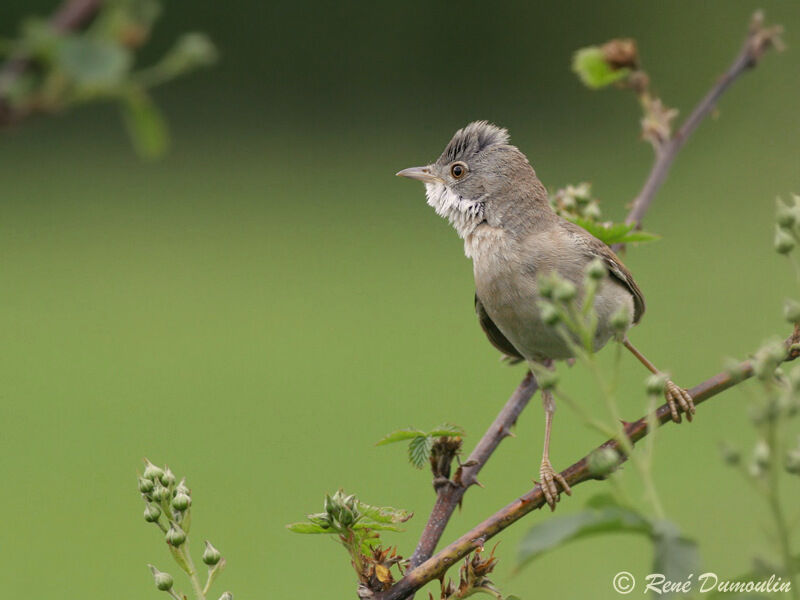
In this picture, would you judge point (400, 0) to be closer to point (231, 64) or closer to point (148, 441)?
point (231, 64)

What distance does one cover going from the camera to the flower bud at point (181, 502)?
131cm

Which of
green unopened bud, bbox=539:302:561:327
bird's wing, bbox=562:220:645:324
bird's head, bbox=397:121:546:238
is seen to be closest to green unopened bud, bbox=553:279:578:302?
green unopened bud, bbox=539:302:561:327

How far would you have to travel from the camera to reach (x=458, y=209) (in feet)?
10.8

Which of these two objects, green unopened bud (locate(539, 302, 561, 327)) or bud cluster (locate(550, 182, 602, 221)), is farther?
bud cluster (locate(550, 182, 602, 221))

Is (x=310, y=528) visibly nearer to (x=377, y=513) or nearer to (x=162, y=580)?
(x=377, y=513)

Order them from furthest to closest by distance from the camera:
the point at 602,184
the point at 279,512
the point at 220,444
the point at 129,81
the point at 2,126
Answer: the point at 602,184 → the point at 220,444 → the point at 279,512 → the point at 129,81 → the point at 2,126

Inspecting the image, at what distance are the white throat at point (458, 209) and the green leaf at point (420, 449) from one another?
1.66m

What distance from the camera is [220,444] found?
8992mm

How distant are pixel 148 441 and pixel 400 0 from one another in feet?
30.1

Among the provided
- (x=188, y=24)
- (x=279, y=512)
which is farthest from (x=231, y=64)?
(x=279, y=512)

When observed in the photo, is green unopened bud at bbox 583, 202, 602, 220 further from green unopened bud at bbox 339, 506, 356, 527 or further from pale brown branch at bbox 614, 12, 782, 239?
green unopened bud at bbox 339, 506, 356, 527

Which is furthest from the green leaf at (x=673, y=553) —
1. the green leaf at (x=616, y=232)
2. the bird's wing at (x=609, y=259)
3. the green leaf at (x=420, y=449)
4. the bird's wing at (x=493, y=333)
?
the bird's wing at (x=493, y=333)

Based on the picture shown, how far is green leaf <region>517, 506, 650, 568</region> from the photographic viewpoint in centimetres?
86

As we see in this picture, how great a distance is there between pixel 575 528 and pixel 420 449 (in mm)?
749
